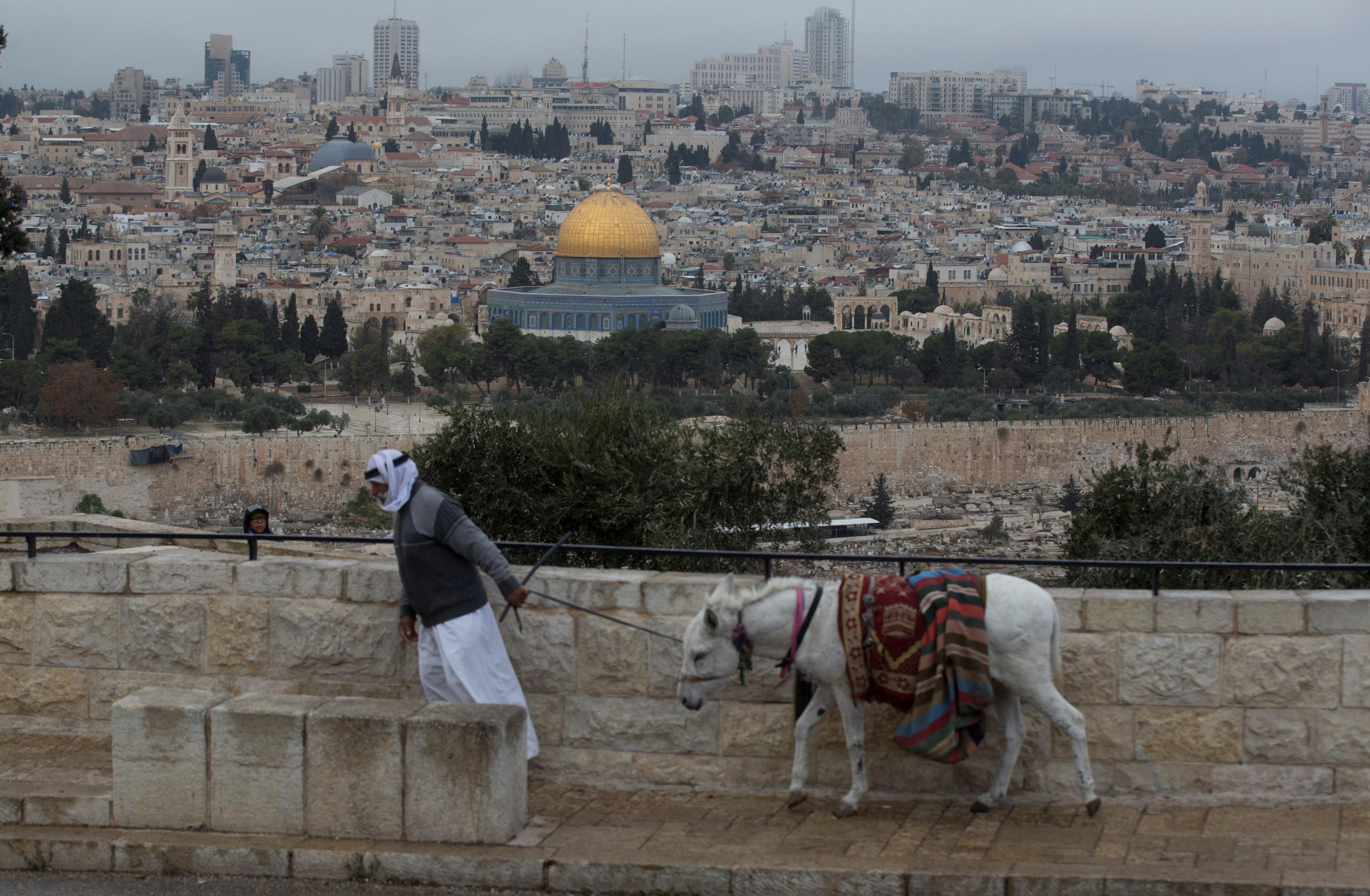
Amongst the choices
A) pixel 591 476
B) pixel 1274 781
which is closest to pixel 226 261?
pixel 591 476

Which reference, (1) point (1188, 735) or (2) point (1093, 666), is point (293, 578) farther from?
(1) point (1188, 735)

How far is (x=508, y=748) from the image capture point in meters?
4.47

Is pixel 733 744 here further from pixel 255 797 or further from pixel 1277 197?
pixel 1277 197

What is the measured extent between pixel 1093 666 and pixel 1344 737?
599 mm

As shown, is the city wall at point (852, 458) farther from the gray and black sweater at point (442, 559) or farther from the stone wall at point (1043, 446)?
the gray and black sweater at point (442, 559)

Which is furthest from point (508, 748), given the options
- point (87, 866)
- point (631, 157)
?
point (631, 157)

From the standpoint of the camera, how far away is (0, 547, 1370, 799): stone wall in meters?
4.70

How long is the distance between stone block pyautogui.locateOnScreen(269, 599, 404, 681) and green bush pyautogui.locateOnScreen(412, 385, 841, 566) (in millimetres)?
9060

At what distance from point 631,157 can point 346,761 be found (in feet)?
414

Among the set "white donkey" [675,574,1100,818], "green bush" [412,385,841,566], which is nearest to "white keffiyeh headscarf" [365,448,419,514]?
"white donkey" [675,574,1100,818]

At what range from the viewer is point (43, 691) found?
537 centimetres

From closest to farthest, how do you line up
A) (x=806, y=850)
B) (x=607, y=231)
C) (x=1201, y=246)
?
(x=806, y=850)
(x=607, y=231)
(x=1201, y=246)

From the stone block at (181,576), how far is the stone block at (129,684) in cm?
22

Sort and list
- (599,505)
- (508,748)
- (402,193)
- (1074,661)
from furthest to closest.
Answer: (402,193), (599,505), (1074,661), (508,748)
